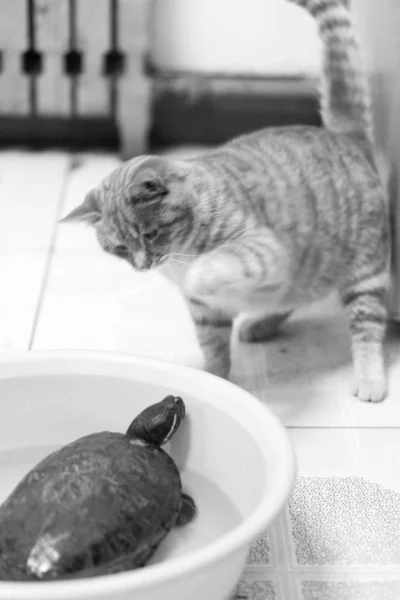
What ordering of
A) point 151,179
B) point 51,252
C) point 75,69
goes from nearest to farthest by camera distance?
point 151,179 < point 51,252 < point 75,69

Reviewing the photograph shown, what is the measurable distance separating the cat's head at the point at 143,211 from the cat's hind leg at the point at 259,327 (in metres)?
0.36

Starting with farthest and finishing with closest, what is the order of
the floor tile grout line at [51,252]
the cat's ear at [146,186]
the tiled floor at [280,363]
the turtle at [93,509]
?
the floor tile grout line at [51,252], the cat's ear at [146,186], the tiled floor at [280,363], the turtle at [93,509]

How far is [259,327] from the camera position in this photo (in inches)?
58.5

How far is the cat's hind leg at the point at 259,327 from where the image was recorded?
4.85ft

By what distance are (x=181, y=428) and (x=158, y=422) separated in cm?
7

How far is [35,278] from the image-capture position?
5.39 feet

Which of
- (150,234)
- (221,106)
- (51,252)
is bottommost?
(51,252)

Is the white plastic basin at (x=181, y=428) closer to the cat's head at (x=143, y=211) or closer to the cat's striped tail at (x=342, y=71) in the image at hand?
the cat's head at (x=143, y=211)

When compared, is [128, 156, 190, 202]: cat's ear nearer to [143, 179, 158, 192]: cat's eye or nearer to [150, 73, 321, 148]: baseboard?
[143, 179, 158, 192]: cat's eye

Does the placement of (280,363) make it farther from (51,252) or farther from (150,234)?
(51,252)

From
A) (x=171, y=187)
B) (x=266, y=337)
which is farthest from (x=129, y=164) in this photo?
(x=266, y=337)

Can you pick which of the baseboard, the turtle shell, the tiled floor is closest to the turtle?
the turtle shell

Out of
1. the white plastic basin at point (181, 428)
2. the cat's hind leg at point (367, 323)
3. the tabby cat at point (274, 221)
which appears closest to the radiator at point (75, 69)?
the tabby cat at point (274, 221)

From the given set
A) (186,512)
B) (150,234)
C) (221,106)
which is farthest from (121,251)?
(221,106)
